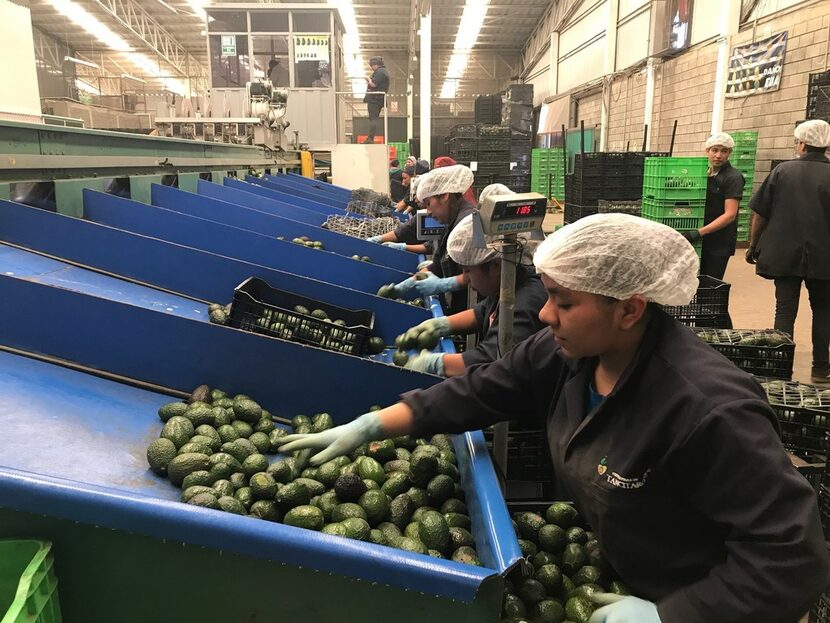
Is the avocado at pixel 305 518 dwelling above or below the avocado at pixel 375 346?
below

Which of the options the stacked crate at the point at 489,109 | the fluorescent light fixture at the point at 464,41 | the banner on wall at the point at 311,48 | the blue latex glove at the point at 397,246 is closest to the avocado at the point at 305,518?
the blue latex glove at the point at 397,246

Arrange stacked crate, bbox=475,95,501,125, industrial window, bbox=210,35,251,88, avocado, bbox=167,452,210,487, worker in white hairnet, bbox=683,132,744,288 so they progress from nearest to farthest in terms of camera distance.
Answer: avocado, bbox=167,452,210,487
worker in white hairnet, bbox=683,132,744,288
industrial window, bbox=210,35,251,88
stacked crate, bbox=475,95,501,125

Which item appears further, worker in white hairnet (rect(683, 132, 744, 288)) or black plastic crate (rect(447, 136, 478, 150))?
black plastic crate (rect(447, 136, 478, 150))

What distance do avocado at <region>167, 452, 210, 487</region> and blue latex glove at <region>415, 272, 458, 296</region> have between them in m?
2.17

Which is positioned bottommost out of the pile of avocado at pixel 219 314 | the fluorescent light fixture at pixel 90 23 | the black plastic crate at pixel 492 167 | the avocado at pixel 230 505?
the avocado at pixel 230 505

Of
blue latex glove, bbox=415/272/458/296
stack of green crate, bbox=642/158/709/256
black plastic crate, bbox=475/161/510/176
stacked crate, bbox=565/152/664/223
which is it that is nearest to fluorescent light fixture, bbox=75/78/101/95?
black plastic crate, bbox=475/161/510/176

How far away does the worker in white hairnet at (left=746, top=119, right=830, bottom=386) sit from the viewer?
4270mm

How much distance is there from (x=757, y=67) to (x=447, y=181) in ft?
28.3

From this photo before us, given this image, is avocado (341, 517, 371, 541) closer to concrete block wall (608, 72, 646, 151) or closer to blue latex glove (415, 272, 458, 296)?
Result: blue latex glove (415, 272, 458, 296)

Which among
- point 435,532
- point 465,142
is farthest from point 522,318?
point 465,142

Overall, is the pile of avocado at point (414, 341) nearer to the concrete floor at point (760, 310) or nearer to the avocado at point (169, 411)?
the avocado at point (169, 411)

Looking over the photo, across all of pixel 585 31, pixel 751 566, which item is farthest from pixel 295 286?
pixel 585 31

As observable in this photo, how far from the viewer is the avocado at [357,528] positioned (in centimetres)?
169

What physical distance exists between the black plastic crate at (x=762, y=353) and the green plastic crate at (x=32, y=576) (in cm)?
306
